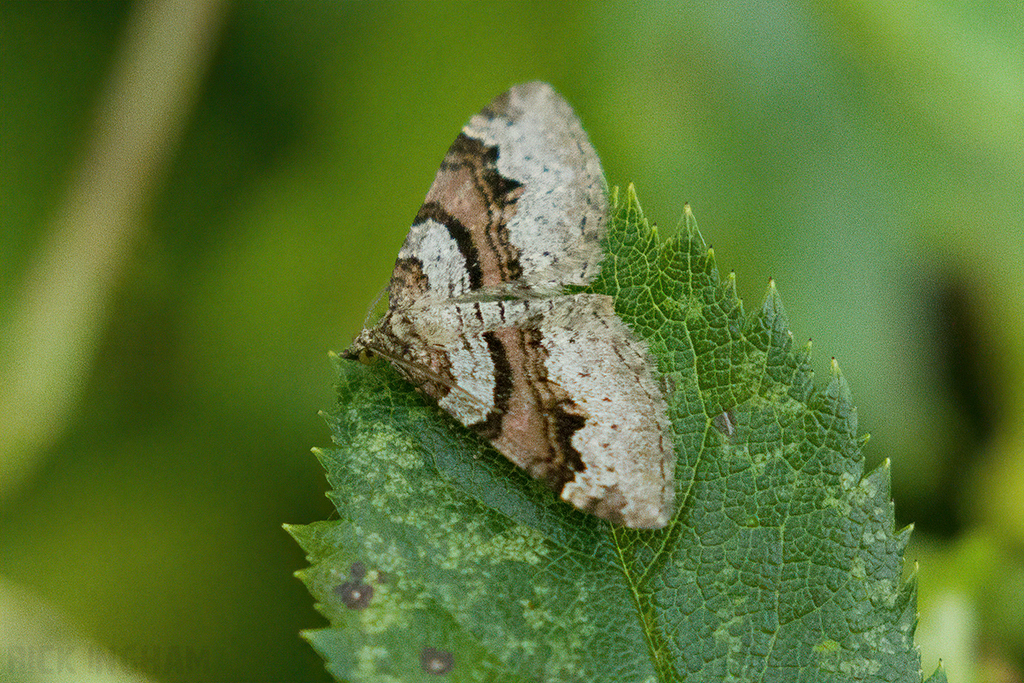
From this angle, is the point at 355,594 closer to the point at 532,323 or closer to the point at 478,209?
the point at 532,323

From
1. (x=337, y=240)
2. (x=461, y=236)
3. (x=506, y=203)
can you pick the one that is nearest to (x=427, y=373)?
(x=461, y=236)

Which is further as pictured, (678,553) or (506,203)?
(506,203)

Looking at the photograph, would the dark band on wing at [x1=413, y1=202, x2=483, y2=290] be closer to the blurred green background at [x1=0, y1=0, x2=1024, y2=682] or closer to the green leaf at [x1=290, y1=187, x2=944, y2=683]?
the green leaf at [x1=290, y1=187, x2=944, y2=683]

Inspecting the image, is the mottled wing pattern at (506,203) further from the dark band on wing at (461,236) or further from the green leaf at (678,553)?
the green leaf at (678,553)

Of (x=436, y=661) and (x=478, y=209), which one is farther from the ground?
(x=478, y=209)

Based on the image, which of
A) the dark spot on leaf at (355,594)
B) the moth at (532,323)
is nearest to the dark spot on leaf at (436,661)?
the dark spot on leaf at (355,594)
